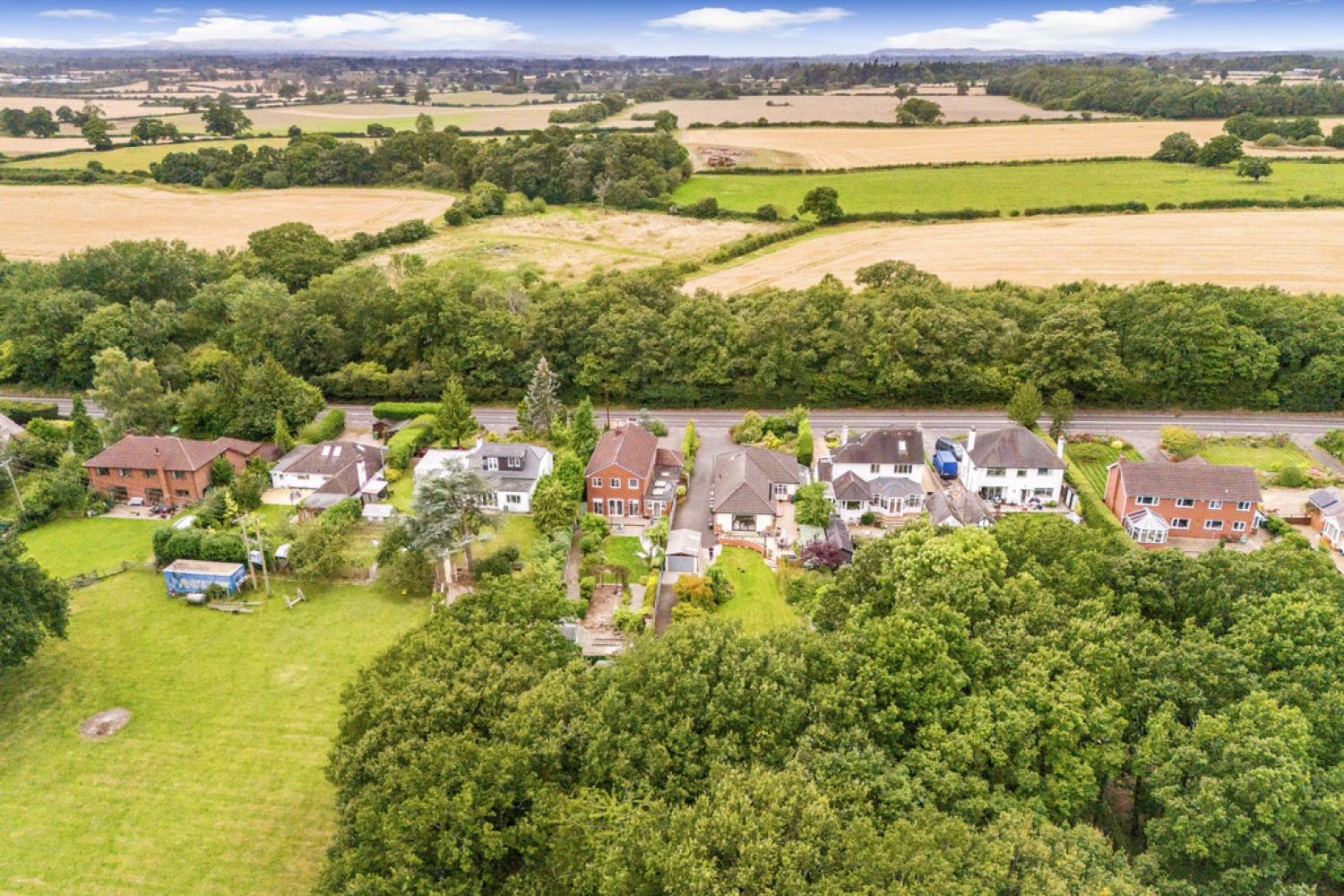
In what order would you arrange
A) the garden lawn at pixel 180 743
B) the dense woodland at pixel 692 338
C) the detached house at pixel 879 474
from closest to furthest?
the garden lawn at pixel 180 743 < the detached house at pixel 879 474 < the dense woodland at pixel 692 338

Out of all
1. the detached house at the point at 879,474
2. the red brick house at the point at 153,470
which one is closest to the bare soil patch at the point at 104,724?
the red brick house at the point at 153,470

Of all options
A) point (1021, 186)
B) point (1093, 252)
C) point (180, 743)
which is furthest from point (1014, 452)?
point (1021, 186)

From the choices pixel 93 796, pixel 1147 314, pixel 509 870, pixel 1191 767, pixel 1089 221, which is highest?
pixel 1089 221

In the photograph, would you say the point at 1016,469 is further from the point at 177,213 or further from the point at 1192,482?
the point at 177,213

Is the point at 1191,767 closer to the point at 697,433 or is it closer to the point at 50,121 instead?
the point at 697,433

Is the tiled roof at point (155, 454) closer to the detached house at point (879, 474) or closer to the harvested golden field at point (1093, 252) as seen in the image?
the detached house at point (879, 474)

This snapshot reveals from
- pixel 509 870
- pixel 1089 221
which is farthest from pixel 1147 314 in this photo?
pixel 509 870

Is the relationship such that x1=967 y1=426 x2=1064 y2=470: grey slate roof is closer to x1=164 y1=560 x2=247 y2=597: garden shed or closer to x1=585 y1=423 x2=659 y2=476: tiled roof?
x1=585 y1=423 x2=659 y2=476: tiled roof
